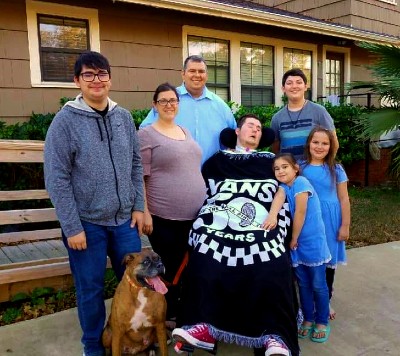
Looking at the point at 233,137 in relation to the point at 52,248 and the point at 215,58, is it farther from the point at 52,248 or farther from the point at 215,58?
the point at 215,58

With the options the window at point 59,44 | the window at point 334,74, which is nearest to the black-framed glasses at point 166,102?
the window at point 59,44

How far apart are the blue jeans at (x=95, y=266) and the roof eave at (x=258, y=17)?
4.58m

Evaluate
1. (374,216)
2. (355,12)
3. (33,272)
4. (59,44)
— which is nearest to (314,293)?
(33,272)

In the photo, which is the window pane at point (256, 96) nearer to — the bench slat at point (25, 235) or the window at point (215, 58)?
the window at point (215, 58)

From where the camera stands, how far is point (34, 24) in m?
5.89

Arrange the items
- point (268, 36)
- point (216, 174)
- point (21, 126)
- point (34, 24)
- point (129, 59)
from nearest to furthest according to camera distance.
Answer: point (216, 174), point (21, 126), point (34, 24), point (129, 59), point (268, 36)

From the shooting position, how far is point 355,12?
406 inches

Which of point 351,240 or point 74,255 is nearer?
point 74,255

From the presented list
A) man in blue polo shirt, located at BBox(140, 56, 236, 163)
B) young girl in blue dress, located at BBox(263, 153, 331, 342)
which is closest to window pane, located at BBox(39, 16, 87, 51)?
man in blue polo shirt, located at BBox(140, 56, 236, 163)

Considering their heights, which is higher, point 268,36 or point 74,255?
point 268,36

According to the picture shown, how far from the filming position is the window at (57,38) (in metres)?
5.91

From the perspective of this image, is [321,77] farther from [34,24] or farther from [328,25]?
[34,24]

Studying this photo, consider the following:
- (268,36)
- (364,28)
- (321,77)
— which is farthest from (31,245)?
(364,28)

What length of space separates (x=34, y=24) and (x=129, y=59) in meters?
1.49
